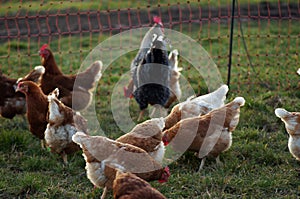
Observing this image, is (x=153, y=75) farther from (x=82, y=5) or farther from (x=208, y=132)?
(x=82, y=5)

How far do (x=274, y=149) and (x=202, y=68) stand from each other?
3.29m

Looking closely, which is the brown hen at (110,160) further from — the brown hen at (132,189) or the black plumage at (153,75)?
the black plumage at (153,75)

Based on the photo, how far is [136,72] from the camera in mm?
6328

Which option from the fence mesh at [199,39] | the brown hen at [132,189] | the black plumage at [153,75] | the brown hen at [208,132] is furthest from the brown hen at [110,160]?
the fence mesh at [199,39]

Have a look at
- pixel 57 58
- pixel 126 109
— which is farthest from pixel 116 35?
pixel 126 109

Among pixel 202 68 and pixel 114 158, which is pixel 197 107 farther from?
pixel 202 68

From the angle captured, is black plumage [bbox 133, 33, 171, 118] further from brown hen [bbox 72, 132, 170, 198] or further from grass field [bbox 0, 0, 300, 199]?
brown hen [bbox 72, 132, 170, 198]

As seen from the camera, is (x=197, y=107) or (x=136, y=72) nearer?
(x=197, y=107)

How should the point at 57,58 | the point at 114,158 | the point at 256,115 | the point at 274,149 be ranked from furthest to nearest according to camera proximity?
1. the point at 57,58
2. the point at 256,115
3. the point at 274,149
4. the point at 114,158

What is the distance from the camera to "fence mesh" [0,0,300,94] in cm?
760

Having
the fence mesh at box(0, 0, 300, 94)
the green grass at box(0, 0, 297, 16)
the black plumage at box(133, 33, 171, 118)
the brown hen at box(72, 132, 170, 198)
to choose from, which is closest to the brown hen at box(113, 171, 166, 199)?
the brown hen at box(72, 132, 170, 198)

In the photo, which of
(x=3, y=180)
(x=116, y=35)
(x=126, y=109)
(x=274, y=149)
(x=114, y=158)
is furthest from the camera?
(x=116, y=35)

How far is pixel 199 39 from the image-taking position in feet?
24.9

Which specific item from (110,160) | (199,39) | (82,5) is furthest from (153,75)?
(82,5)
